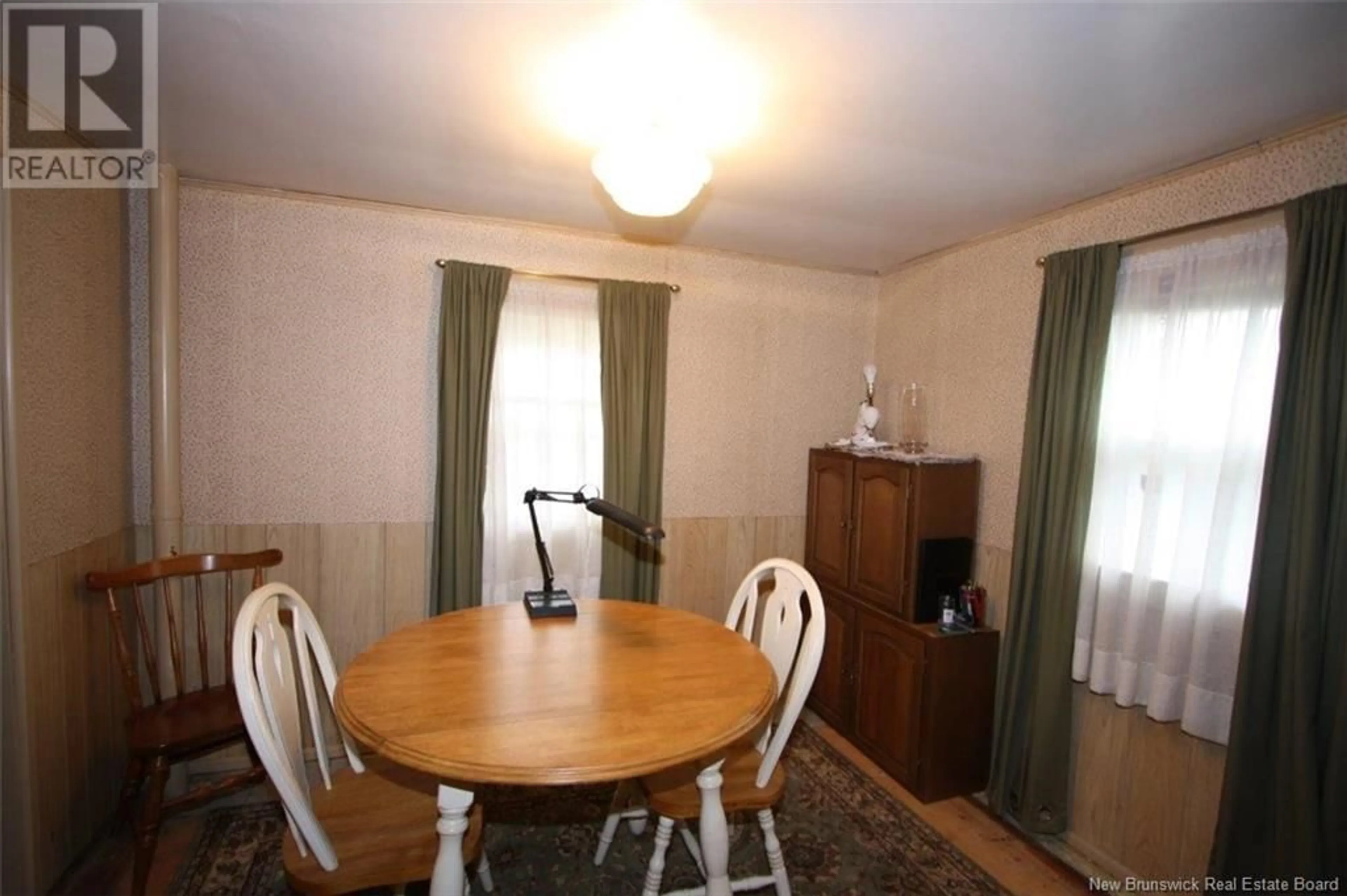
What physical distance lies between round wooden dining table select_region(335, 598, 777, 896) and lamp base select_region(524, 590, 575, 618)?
0.12 feet

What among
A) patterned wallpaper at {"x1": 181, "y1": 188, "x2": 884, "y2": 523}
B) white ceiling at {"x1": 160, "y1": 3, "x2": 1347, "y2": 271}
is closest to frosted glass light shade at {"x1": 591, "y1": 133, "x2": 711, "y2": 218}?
white ceiling at {"x1": 160, "y1": 3, "x2": 1347, "y2": 271}

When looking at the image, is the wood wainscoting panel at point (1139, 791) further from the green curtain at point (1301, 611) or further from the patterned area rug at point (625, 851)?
the patterned area rug at point (625, 851)

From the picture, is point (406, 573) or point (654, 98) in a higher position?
point (654, 98)

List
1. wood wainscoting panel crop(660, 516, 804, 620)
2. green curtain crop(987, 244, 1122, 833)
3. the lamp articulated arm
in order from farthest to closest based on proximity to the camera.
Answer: wood wainscoting panel crop(660, 516, 804, 620), green curtain crop(987, 244, 1122, 833), the lamp articulated arm

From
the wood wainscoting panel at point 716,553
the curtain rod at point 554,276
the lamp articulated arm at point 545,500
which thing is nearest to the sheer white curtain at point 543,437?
the curtain rod at point 554,276

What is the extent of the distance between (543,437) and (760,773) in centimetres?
178

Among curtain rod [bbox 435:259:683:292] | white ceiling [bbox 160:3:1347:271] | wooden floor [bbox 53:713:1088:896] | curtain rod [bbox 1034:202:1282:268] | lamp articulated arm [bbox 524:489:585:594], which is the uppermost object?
white ceiling [bbox 160:3:1347:271]

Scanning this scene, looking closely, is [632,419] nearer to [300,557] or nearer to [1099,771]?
[300,557]

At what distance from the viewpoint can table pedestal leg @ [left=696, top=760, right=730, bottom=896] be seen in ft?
4.87

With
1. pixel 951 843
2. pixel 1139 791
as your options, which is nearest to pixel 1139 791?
pixel 1139 791

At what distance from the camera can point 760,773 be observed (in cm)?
168

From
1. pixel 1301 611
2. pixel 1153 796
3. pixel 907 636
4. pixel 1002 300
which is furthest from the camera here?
pixel 1002 300

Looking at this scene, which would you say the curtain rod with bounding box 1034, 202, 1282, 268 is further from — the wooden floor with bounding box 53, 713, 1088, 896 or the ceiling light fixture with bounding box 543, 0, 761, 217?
the wooden floor with bounding box 53, 713, 1088, 896

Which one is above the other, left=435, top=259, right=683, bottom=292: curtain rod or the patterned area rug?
left=435, top=259, right=683, bottom=292: curtain rod
